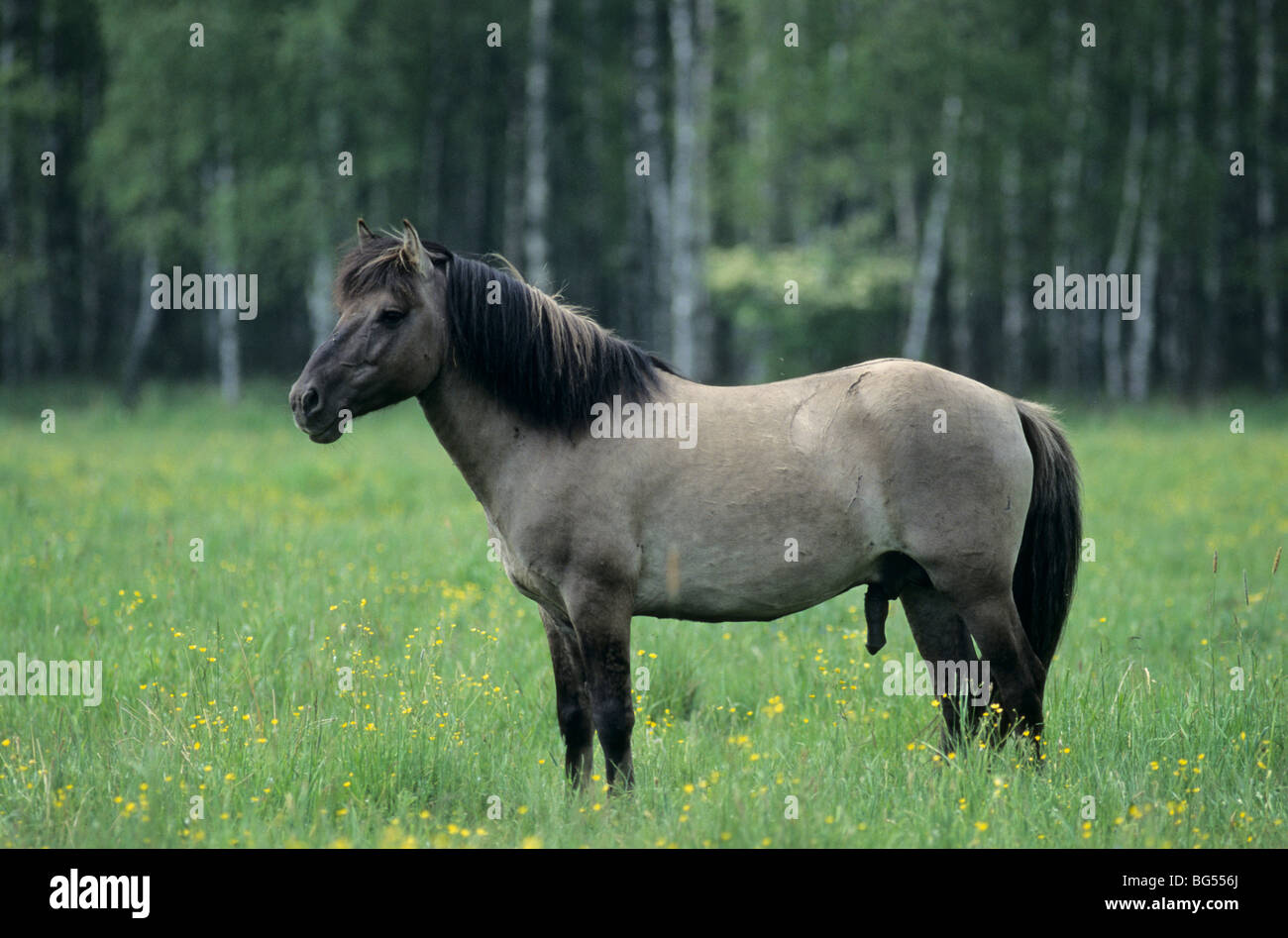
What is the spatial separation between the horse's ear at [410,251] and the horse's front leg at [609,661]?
161cm

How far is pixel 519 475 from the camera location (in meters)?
4.97

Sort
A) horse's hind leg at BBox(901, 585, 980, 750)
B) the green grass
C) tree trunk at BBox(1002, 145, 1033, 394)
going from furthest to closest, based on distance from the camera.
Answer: tree trunk at BBox(1002, 145, 1033, 394) < horse's hind leg at BBox(901, 585, 980, 750) < the green grass

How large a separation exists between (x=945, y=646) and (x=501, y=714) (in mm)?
2380

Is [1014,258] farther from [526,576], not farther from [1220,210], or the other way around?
[526,576]

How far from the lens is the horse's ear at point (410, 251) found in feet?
15.5

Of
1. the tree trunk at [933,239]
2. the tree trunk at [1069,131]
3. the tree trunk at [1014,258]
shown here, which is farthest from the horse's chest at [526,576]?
the tree trunk at [1069,131]

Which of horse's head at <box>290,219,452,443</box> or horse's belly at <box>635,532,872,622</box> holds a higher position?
horse's head at <box>290,219,452,443</box>

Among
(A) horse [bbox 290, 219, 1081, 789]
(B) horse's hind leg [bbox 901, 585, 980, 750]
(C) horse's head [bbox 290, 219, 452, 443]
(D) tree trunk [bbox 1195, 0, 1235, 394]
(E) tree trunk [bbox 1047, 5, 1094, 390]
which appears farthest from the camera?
(E) tree trunk [bbox 1047, 5, 1094, 390]

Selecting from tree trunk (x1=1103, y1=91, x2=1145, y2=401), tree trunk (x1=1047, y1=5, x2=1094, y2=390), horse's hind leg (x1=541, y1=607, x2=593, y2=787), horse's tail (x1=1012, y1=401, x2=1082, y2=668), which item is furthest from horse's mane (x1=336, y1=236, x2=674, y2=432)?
tree trunk (x1=1047, y1=5, x2=1094, y2=390)

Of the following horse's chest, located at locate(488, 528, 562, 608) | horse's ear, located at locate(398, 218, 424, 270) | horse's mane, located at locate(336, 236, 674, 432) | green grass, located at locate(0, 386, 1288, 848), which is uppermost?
horse's ear, located at locate(398, 218, 424, 270)

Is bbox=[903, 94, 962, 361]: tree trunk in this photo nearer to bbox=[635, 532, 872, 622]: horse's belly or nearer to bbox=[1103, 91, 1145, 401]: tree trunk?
bbox=[1103, 91, 1145, 401]: tree trunk

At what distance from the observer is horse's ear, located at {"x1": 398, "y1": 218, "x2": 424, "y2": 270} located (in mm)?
4719

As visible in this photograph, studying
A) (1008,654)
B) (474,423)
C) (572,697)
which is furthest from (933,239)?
(572,697)

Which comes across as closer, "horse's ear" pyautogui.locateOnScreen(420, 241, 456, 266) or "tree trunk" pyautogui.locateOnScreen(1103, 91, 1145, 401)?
"horse's ear" pyautogui.locateOnScreen(420, 241, 456, 266)
